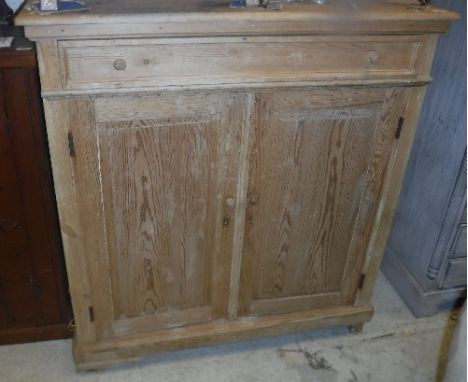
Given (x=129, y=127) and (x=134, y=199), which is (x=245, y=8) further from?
(x=134, y=199)

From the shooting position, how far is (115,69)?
118cm

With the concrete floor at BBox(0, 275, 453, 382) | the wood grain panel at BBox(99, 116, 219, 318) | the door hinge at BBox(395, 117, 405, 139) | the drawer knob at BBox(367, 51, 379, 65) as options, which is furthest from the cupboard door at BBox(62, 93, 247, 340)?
the door hinge at BBox(395, 117, 405, 139)

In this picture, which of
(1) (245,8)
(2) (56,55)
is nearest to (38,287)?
(2) (56,55)

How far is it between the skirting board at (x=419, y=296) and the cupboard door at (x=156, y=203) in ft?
2.51

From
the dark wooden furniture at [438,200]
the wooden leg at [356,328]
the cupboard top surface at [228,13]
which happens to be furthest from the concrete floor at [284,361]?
the cupboard top surface at [228,13]

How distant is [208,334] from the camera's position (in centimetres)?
166

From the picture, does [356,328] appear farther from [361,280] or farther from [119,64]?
[119,64]

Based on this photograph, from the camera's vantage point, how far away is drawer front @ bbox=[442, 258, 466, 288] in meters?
1.84

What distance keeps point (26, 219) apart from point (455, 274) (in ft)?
4.86

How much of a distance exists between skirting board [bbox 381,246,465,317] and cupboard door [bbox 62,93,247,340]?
76 centimetres

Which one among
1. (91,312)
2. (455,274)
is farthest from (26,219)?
(455,274)

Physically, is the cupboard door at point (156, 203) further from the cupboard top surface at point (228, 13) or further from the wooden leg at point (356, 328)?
the wooden leg at point (356, 328)

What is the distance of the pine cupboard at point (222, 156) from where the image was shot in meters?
1.18

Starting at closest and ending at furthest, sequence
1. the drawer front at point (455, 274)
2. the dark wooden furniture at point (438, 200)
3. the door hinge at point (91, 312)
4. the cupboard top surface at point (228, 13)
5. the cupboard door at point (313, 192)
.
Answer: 1. the cupboard top surface at point (228, 13)
2. the cupboard door at point (313, 192)
3. the door hinge at point (91, 312)
4. the dark wooden furniture at point (438, 200)
5. the drawer front at point (455, 274)
